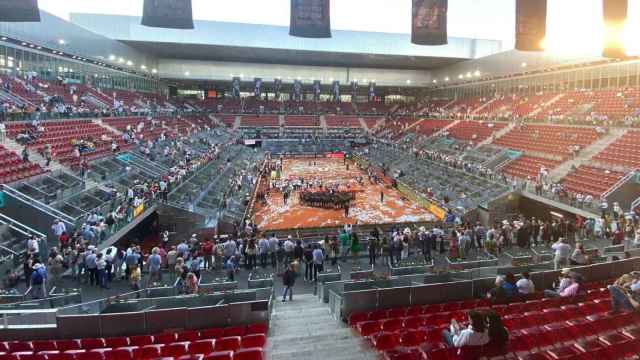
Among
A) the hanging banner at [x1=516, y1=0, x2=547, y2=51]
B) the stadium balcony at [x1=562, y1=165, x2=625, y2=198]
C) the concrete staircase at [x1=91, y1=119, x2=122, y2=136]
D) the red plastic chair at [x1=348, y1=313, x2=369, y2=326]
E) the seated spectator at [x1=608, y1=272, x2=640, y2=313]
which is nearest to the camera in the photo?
the seated spectator at [x1=608, y1=272, x2=640, y2=313]

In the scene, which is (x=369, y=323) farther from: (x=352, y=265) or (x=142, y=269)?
(x=142, y=269)

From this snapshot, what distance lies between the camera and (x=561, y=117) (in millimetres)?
34875

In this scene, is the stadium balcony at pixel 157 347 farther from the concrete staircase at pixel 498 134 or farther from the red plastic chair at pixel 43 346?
the concrete staircase at pixel 498 134

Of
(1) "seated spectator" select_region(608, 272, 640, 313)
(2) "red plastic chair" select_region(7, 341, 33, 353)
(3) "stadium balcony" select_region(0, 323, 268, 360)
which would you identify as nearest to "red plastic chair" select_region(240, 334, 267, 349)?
(3) "stadium balcony" select_region(0, 323, 268, 360)

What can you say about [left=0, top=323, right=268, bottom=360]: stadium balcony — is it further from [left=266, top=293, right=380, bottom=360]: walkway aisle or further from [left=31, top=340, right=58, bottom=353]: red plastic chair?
[left=266, top=293, right=380, bottom=360]: walkway aisle

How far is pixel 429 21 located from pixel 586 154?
16937mm

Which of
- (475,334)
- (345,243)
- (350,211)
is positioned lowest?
(350,211)

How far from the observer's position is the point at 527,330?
702cm

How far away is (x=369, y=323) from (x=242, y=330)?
8.24 ft

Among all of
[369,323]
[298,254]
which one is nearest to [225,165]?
[298,254]

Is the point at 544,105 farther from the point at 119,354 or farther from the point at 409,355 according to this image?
the point at 119,354

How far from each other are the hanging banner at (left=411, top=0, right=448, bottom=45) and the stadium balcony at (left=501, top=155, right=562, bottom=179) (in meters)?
14.6

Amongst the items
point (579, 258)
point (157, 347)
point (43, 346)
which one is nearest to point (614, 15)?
point (579, 258)

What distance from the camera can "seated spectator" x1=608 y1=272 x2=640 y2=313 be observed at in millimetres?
7660
